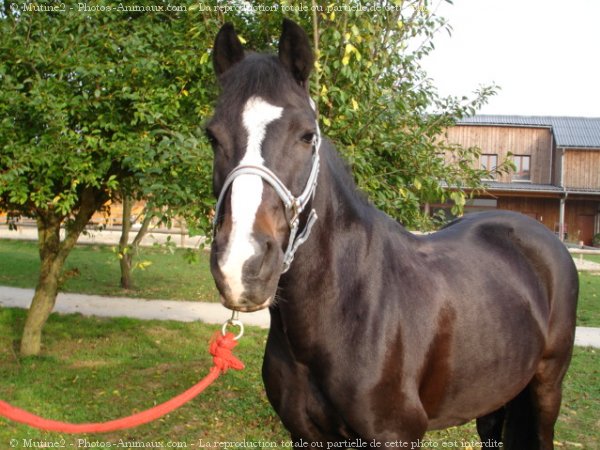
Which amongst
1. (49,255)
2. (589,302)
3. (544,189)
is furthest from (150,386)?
(544,189)

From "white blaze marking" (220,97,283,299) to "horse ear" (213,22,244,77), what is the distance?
393mm

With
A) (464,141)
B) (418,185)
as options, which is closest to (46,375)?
(418,185)

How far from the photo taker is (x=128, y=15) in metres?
5.62

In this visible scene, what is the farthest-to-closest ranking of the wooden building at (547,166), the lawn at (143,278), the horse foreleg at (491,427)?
the wooden building at (547,166) < the lawn at (143,278) < the horse foreleg at (491,427)

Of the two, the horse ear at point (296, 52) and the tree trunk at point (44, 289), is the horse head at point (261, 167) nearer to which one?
the horse ear at point (296, 52)

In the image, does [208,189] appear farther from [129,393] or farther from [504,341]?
[129,393]

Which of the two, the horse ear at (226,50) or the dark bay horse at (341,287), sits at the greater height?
the horse ear at (226,50)

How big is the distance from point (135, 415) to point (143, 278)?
35.7 ft

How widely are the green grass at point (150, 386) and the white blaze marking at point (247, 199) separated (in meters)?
3.19

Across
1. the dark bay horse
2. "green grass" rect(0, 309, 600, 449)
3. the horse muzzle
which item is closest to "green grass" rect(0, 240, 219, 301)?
"green grass" rect(0, 309, 600, 449)

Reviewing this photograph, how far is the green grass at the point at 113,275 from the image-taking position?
35.5 ft

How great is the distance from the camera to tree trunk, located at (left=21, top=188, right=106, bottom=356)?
622 cm

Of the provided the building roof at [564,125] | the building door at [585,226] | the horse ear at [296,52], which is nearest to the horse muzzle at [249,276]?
→ the horse ear at [296,52]

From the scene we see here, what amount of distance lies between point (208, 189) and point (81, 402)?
2.80 metres
